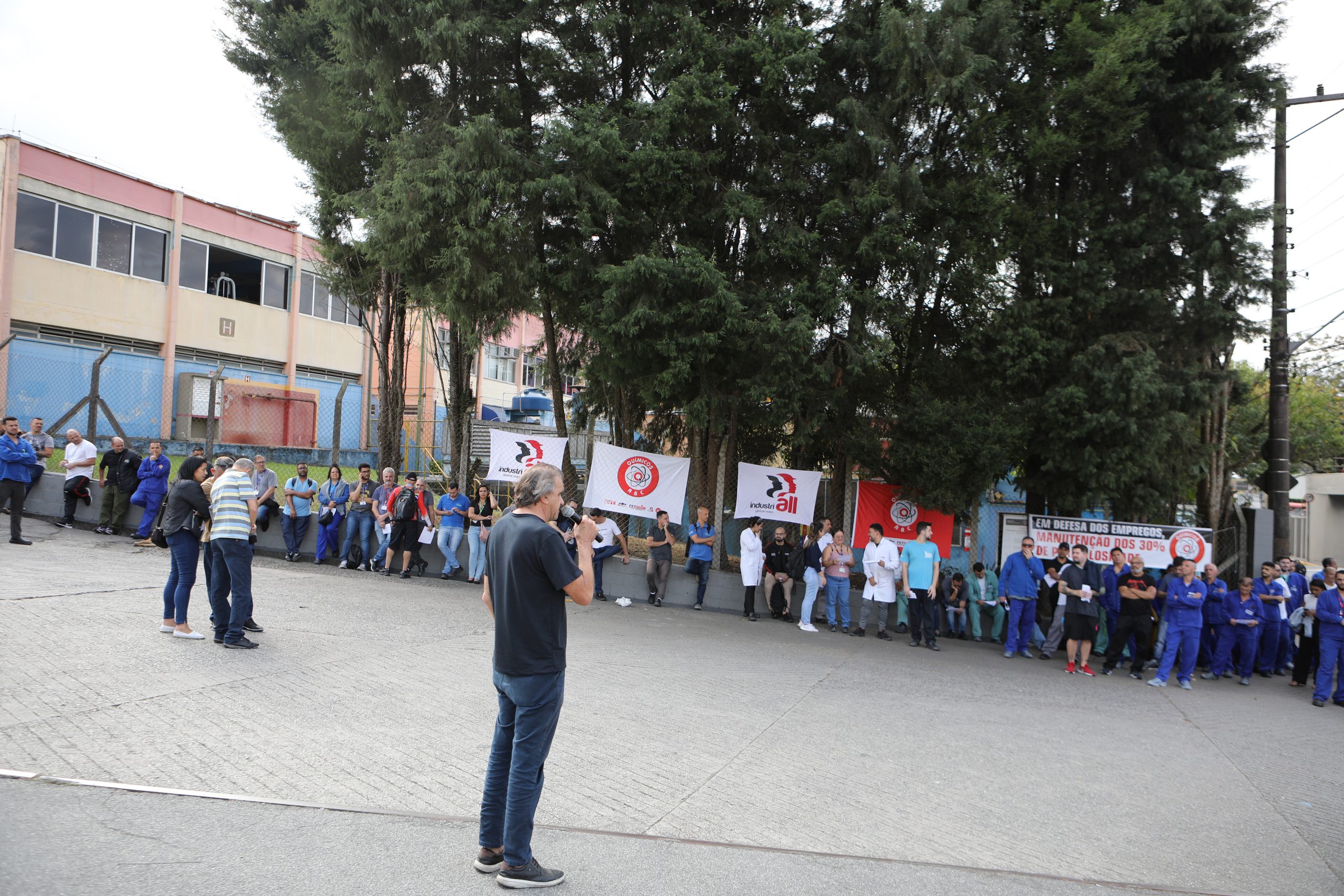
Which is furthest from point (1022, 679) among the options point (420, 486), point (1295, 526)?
point (1295, 526)

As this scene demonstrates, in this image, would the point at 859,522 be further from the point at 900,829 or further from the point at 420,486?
the point at 900,829

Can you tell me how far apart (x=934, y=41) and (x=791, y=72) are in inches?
81.6

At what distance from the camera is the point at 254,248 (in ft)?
100

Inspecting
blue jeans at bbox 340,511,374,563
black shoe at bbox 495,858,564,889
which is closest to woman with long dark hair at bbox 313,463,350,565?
blue jeans at bbox 340,511,374,563

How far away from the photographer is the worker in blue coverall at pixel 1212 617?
12.5 metres

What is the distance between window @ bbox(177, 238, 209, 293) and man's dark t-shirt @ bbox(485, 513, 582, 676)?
95.0 ft

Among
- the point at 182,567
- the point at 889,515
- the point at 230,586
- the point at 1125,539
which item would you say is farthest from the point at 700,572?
the point at 182,567

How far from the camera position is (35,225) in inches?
950

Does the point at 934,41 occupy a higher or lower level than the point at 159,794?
higher

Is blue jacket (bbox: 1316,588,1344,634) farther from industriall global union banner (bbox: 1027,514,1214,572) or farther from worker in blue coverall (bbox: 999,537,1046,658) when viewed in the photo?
worker in blue coverall (bbox: 999,537,1046,658)

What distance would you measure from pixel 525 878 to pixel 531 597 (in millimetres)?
1242

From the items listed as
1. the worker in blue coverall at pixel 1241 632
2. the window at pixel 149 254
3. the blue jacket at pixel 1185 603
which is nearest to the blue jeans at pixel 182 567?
the blue jacket at pixel 1185 603

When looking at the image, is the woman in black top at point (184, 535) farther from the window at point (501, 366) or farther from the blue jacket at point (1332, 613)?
the window at point (501, 366)

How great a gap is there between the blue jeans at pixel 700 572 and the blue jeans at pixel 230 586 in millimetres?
7654
